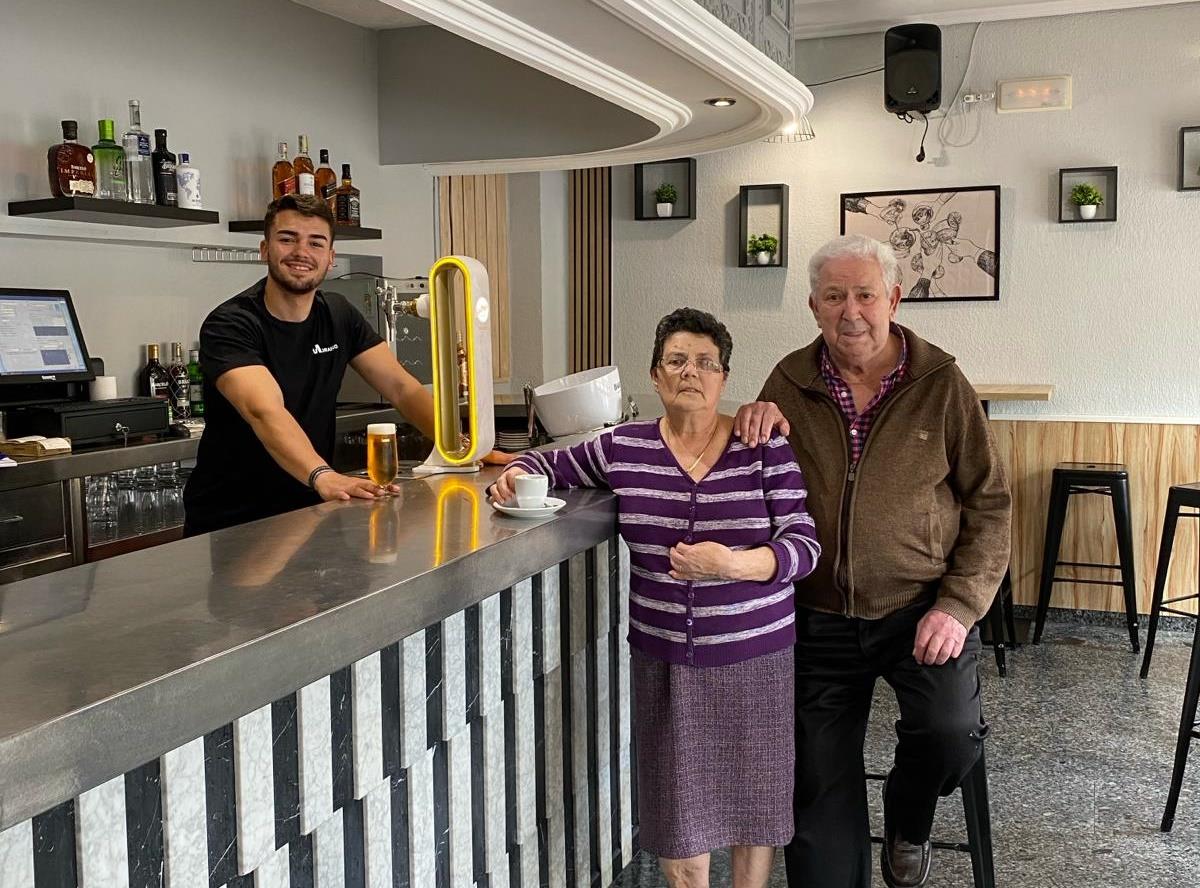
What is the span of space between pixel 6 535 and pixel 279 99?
2.42m

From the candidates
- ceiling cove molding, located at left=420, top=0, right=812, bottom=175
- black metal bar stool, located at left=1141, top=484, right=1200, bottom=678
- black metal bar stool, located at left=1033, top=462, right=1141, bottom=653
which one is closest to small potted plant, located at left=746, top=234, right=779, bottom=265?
ceiling cove molding, located at left=420, top=0, right=812, bottom=175

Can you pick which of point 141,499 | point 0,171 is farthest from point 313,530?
point 0,171

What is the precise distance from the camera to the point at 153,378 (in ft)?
15.3

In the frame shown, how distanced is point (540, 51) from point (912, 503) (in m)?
1.54

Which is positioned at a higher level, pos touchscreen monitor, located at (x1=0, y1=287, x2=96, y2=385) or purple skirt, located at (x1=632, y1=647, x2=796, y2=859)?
pos touchscreen monitor, located at (x1=0, y1=287, x2=96, y2=385)

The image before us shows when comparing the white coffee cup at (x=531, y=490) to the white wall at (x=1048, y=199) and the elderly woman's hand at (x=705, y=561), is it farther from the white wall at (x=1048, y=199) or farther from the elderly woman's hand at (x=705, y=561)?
the white wall at (x=1048, y=199)

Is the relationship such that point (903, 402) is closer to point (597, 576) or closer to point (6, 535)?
point (597, 576)

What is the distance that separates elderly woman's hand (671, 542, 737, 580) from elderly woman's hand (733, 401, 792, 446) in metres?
0.24

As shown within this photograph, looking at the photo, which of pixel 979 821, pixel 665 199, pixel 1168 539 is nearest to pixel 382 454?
pixel 979 821

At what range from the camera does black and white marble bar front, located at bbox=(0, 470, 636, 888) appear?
1.26m

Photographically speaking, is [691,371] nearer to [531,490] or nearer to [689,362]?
[689,362]

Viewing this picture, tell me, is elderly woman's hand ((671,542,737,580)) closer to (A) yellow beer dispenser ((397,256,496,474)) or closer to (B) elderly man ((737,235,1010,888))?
(B) elderly man ((737,235,1010,888))

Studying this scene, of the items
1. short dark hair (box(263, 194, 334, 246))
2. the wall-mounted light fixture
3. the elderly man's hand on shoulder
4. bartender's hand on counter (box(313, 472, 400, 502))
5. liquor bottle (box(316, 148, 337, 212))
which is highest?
the wall-mounted light fixture

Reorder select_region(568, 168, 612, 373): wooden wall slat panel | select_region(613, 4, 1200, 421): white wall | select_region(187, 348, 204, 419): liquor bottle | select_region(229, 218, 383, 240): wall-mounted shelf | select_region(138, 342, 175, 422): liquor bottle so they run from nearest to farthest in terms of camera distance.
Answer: select_region(138, 342, 175, 422): liquor bottle < select_region(187, 348, 204, 419): liquor bottle < select_region(229, 218, 383, 240): wall-mounted shelf < select_region(613, 4, 1200, 421): white wall < select_region(568, 168, 612, 373): wooden wall slat panel
